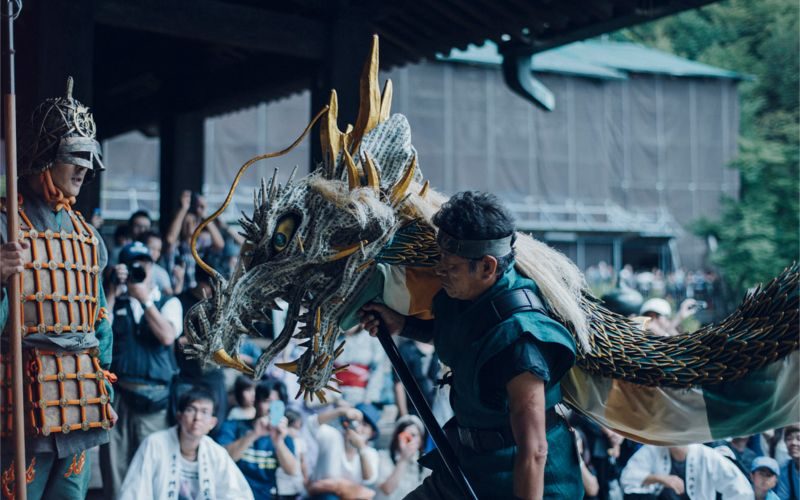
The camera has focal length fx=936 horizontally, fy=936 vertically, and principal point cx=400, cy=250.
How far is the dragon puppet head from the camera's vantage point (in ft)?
9.62

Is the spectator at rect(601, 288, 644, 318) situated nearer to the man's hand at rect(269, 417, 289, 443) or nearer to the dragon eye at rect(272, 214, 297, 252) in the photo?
the man's hand at rect(269, 417, 289, 443)

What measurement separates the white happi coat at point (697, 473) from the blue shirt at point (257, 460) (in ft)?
6.19

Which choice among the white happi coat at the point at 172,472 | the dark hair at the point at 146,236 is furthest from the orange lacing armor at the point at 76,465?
the dark hair at the point at 146,236

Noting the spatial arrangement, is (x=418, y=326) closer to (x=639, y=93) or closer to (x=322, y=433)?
(x=322, y=433)

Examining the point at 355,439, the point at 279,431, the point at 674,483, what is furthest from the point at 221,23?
the point at 674,483

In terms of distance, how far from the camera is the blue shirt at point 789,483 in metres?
4.95

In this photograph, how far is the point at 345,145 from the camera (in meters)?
3.02

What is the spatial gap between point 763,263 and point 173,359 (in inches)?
752

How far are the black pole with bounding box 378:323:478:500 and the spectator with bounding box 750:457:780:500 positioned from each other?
2.77 m

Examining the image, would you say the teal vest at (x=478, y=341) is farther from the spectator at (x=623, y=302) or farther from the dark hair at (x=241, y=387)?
the spectator at (x=623, y=302)

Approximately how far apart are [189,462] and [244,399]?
0.88m

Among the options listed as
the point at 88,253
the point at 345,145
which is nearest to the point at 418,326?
the point at 345,145

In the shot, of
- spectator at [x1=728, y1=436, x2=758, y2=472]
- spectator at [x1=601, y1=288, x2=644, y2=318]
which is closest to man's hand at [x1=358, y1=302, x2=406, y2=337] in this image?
spectator at [x1=601, y1=288, x2=644, y2=318]

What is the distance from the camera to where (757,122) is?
87.9 feet
